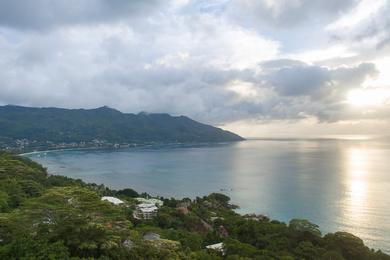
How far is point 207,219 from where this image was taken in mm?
44906

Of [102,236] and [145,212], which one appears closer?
[102,236]

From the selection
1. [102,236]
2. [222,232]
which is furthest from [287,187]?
[102,236]

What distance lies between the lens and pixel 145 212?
38906 millimetres

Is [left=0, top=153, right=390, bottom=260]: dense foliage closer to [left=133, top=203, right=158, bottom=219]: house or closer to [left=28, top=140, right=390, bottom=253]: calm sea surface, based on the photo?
[left=133, top=203, right=158, bottom=219]: house

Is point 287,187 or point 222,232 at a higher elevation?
point 222,232

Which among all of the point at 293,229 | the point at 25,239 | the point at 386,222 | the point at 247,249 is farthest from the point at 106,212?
the point at 386,222

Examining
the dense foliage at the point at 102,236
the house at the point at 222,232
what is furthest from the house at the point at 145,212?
the house at the point at 222,232

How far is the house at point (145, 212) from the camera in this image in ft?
123

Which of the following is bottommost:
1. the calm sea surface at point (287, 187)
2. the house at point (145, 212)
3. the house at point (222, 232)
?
the calm sea surface at point (287, 187)

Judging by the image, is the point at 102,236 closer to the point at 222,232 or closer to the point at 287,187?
the point at 222,232

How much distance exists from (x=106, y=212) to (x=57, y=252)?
19.9ft

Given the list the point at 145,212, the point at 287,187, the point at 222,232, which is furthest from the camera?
the point at 287,187

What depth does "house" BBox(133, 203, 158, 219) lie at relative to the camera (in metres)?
37.5

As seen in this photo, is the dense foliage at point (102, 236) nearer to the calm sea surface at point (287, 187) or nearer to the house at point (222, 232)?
the house at point (222, 232)
